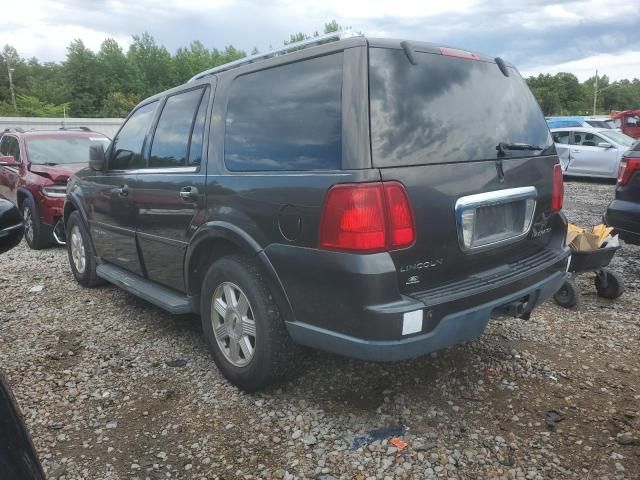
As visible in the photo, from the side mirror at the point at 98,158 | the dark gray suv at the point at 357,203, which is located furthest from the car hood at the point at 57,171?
the dark gray suv at the point at 357,203

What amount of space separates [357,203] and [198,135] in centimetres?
152

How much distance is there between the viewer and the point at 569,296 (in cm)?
435

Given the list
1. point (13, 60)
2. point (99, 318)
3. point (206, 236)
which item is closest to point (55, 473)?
point (206, 236)

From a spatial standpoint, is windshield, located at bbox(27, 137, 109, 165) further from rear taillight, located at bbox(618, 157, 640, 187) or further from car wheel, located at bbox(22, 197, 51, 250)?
rear taillight, located at bbox(618, 157, 640, 187)

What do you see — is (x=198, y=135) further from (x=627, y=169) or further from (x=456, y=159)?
(x=627, y=169)

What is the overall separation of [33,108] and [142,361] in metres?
62.7

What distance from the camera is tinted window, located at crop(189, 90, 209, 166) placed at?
10.9ft

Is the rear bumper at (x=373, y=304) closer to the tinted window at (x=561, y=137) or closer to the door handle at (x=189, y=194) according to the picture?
the door handle at (x=189, y=194)

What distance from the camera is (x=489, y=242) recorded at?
2.73 m

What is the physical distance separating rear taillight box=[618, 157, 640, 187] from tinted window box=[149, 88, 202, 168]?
409 cm

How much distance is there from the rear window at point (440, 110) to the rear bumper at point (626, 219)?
7.75ft

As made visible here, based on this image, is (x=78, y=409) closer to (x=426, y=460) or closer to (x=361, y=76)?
(x=426, y=460)

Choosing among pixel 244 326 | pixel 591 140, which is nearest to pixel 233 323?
pixel 244 326

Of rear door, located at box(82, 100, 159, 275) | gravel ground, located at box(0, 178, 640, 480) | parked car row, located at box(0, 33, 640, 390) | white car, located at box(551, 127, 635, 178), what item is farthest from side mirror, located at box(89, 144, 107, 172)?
white car, located at box(551, 127, 635, 178)
